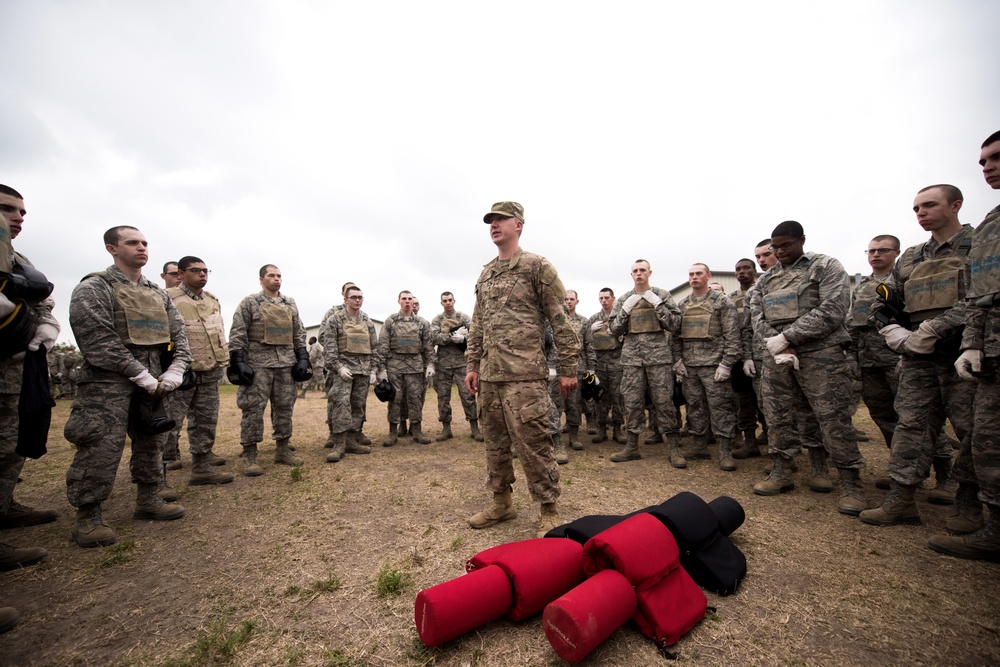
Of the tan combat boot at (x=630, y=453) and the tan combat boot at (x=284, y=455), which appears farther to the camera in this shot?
the tan combat boot at (x=284, y=455)

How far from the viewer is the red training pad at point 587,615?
1.94 m

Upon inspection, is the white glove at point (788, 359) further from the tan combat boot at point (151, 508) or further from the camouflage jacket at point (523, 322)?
the tan combat boot at point (151, 508)

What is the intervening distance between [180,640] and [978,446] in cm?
537

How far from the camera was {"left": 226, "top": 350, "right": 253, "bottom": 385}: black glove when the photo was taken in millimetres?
5879

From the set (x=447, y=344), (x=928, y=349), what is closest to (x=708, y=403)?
(x=928, y=349)

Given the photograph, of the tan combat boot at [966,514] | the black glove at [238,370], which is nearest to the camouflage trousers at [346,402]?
the black glove at [238,370]

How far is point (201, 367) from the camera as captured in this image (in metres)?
5.84

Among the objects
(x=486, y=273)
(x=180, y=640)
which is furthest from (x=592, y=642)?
(x=486, y=273)

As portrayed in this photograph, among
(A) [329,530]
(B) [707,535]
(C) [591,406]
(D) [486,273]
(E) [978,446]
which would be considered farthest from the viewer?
(C) [591,406]

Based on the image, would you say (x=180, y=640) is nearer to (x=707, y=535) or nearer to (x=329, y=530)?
(x=329, y=530)

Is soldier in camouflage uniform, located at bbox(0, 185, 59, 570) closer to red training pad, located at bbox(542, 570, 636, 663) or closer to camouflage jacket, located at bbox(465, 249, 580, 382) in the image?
camouflage jacket, located at bbox(465, 249, 580, 382)

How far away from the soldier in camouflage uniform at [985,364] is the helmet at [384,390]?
7.15 meters

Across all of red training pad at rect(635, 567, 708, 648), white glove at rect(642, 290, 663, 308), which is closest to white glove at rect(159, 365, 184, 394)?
red training pad at rect(635, 567, 708, 648)

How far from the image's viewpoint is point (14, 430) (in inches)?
132
